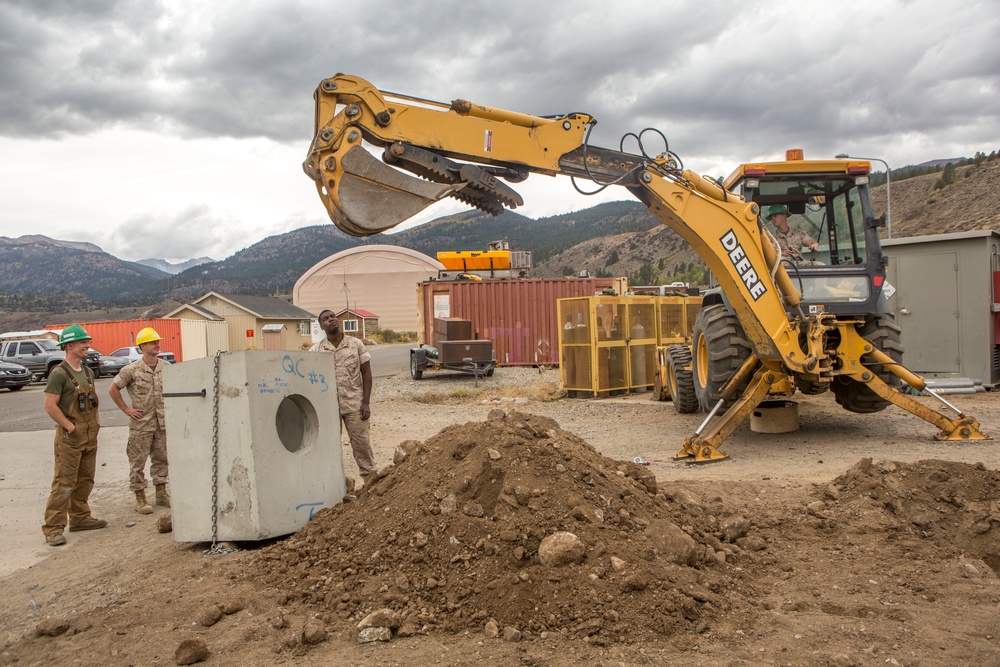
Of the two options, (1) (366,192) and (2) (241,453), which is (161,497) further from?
(1) (366,192)

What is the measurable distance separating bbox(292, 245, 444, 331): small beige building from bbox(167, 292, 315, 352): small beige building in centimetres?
1145

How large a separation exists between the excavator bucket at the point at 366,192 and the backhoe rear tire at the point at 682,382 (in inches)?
240

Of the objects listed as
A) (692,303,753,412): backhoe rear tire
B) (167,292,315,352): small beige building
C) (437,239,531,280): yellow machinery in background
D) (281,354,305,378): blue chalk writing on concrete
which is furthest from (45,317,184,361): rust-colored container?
(281,354,305,378): blue chalk writing on concrete

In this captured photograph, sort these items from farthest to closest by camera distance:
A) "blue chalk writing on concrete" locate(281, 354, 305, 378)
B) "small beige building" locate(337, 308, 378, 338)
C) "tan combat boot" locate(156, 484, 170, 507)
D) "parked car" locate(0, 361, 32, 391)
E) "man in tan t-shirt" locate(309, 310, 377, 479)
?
"small beige building" locate(337, 308, 378, 338), "parked car" locate(0, 361, 32, 391), "tan combat boot" locate(156, 484, 170, 507), "man in tan t-shirt" locate(309, 310, 377, 479), "blue chalk writing on concrete" locate(281, 354, 305, 378)

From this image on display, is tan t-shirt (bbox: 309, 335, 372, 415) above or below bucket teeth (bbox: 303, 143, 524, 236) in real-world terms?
below

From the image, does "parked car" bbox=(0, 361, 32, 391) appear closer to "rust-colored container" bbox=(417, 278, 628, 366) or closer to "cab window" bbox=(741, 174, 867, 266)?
"rust-colored container" bbox=(417, 278, 628, 366)

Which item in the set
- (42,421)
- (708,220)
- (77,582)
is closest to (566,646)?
(77,582)

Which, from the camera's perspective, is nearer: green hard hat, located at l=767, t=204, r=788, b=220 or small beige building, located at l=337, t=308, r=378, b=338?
green hard hat, located at l=767, t=204, r=788, b=220

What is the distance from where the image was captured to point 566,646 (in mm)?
3695

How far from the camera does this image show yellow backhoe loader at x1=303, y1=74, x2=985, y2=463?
6703 millimetres

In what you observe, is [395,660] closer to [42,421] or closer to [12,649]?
[12,649]

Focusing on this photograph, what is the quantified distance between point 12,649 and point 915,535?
5.41 metres

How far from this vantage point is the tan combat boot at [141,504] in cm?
746

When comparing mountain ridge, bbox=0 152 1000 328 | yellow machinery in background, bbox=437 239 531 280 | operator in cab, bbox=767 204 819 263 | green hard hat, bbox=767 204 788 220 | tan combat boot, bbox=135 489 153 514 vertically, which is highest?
mountain ridge, bbox=0 152 1000 328
